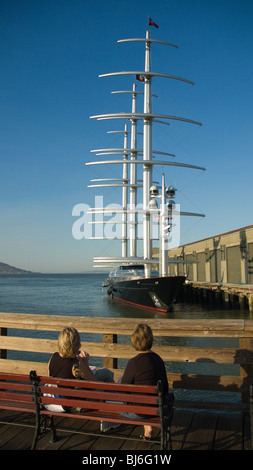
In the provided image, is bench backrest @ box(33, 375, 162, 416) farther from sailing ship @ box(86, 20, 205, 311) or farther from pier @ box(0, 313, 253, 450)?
sailing ship @ box(86, 20, 205, 311)

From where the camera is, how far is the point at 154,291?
3544 centimetres

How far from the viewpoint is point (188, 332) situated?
480 centimetres

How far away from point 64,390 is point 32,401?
557 mm

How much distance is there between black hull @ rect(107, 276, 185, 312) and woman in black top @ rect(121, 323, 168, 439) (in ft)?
98.9

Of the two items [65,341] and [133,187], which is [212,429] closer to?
[65,341]

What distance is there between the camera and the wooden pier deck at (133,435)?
403 centimetres

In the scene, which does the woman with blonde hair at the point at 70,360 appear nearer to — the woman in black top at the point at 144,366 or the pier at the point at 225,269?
the woman in black top at the point at 144,366

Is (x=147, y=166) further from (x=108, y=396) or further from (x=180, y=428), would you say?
(x=108, y=396)

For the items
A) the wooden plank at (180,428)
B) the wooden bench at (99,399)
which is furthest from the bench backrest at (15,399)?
the wooden plank at (180,428)

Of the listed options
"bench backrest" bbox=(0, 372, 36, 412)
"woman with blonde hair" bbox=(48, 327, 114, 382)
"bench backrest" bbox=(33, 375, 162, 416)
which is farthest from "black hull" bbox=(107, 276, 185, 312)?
"bench backrest" bbox=(33, 375, 162, 416)

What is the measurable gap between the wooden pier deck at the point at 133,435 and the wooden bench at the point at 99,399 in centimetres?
23

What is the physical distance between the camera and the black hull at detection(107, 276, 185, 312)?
34.2 metres
